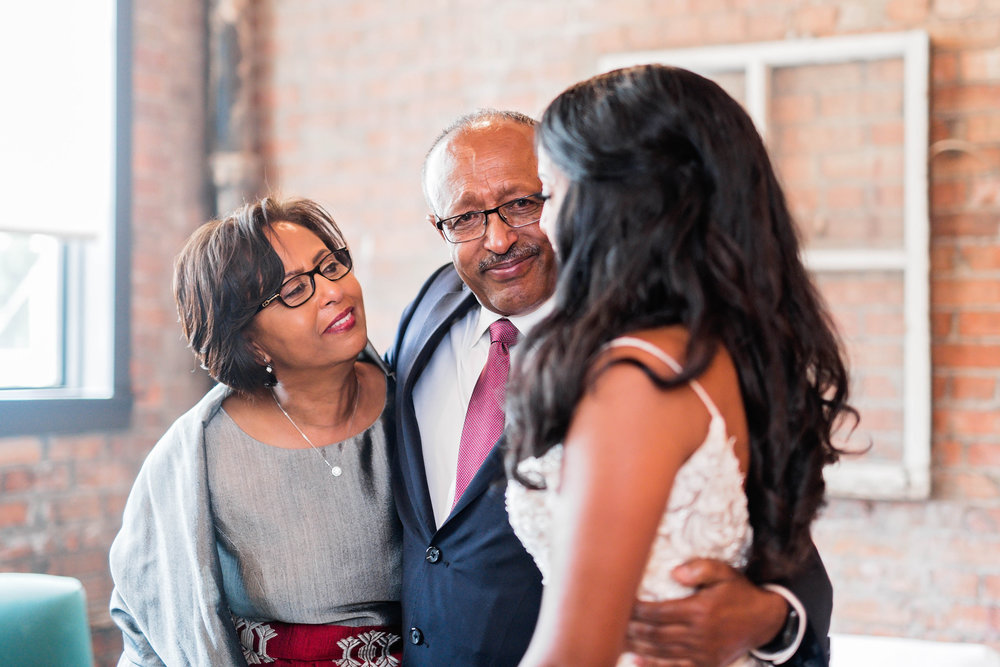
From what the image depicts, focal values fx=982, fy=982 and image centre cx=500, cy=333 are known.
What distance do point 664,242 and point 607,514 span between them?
312 millimetres

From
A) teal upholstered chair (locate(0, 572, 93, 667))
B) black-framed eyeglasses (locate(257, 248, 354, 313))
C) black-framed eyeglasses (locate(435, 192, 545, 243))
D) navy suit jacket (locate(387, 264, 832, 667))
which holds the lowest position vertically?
teal upholstered chair (locate(0, 572, 93, 667))

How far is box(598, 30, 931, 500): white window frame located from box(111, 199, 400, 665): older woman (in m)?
1.54

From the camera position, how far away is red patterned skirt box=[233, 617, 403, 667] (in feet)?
6.10

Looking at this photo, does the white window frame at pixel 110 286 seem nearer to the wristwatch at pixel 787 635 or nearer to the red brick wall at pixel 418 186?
the red brick wall at pixel 418 186

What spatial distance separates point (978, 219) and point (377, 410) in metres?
1.96

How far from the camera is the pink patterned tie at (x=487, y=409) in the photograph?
1.77 meters

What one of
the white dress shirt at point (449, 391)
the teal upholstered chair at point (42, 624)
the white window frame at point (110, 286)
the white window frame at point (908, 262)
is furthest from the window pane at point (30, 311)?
the white window frame at point (908, 262)

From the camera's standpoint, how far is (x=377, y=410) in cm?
202

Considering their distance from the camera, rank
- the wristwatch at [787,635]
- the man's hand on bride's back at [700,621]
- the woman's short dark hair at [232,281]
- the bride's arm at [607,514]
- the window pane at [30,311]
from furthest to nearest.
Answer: the window pane at [30,311]
the woman's short dark hair at [232,281]
the wristwatch at [787,635]
the man's hand on bride's back at [700,621]
the bride's arm at [607,514]

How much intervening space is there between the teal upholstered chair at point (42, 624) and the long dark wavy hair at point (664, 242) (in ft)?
4.47

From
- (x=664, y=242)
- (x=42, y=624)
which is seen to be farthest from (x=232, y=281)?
(x=664, y=242)

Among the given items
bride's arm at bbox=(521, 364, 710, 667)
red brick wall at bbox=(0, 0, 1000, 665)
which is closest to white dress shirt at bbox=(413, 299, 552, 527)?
bride's arm at bbox=(521, 364, 710, 667)

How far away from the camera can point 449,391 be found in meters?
1.93

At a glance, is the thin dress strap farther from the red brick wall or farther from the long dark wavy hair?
the red brick wall
